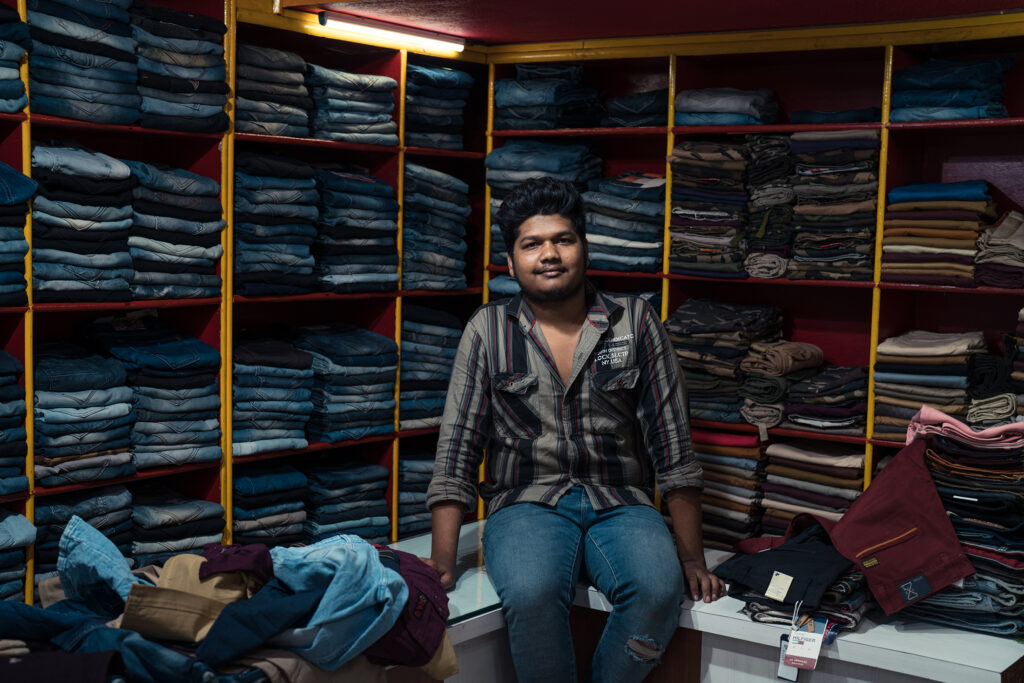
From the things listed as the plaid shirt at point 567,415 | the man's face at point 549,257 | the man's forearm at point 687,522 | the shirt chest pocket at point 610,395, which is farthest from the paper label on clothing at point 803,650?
the man's face at point 549,257

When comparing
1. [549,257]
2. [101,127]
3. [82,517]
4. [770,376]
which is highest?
[101,127]

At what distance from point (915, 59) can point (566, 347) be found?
1960 millimetres

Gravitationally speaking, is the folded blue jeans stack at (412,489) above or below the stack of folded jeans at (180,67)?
below

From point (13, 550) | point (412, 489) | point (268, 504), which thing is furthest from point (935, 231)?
point (13, 550)

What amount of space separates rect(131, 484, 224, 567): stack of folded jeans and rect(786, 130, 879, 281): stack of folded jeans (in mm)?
2268

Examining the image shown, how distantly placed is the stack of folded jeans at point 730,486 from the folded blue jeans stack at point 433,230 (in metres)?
1.26

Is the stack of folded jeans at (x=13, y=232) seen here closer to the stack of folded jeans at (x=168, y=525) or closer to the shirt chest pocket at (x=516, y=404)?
the stack of folded jeans at (x=168, y=525)

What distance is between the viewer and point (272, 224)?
4.07 metres

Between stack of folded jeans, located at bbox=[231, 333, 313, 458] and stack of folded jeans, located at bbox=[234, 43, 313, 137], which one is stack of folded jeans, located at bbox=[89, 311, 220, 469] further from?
stack of folded jeans, located at bbox=[234, 43, 313, 137]

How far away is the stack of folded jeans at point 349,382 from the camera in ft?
14.1

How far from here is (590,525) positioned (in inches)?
115

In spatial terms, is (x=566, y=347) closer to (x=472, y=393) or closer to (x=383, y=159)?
(x=472, y=393)

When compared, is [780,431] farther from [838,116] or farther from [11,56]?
[11,56]

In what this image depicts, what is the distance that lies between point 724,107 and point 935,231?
35.2 inches
